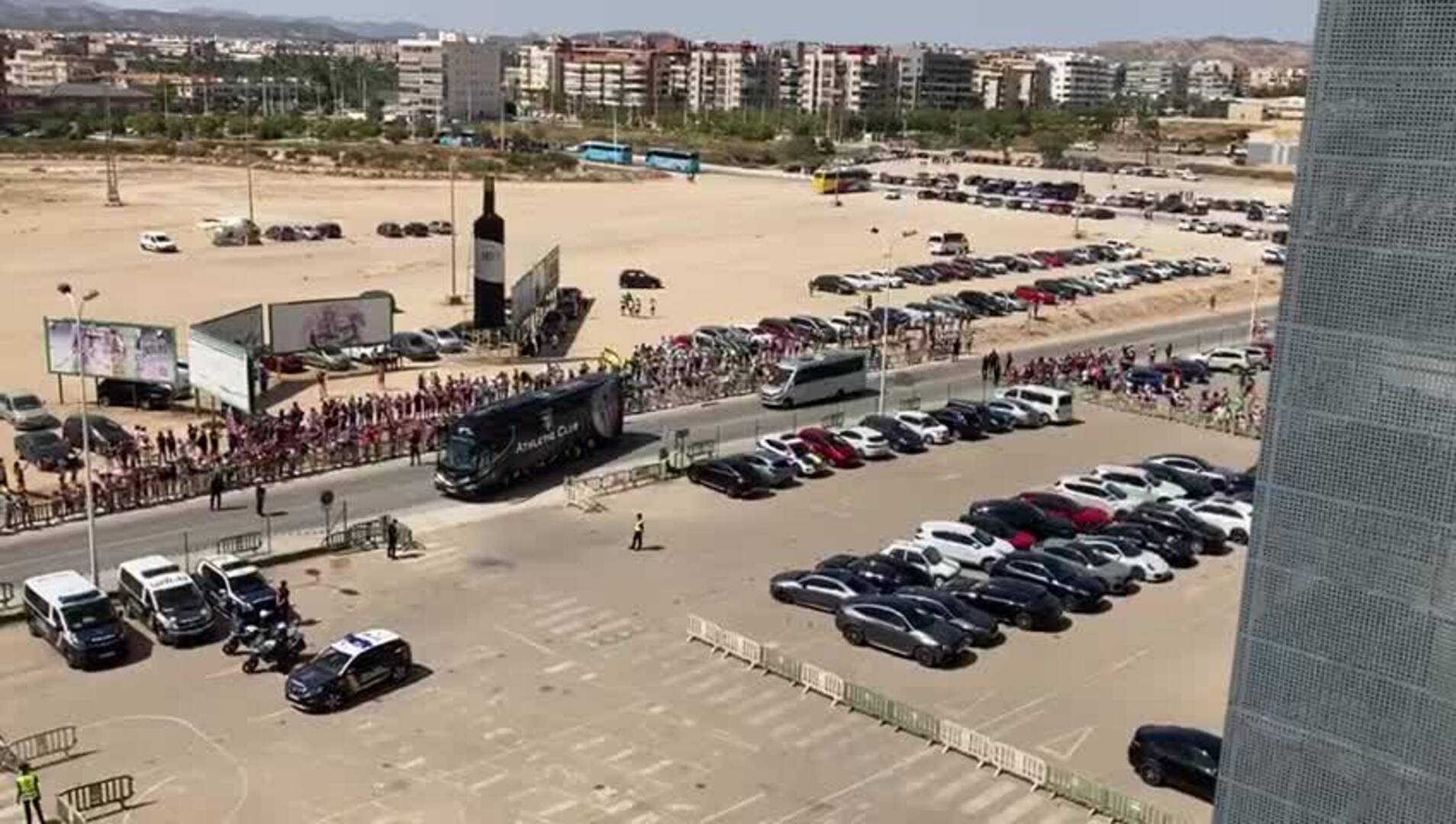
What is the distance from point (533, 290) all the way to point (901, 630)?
1367 inches

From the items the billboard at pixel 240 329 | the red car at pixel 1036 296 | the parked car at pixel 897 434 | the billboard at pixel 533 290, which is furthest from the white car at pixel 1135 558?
the red car at pixel 1036 296

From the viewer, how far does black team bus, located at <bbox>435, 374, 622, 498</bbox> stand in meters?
35.6

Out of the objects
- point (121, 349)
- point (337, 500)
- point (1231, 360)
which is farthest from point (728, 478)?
point (1231, 360)

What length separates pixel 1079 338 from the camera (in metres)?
64.4

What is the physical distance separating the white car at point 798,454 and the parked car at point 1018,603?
10.7 meters

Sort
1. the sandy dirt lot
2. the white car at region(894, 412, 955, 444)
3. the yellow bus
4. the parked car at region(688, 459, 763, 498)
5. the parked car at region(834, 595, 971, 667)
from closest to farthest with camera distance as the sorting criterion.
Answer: the parked car at region(834, 595, 971, 667), the parked car at region(688, 459, 763, 498), the white car at region(894, 412, 955, 444), the sandy dirt lot, the yellow bus

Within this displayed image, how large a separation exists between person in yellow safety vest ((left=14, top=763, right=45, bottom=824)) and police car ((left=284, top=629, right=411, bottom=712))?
457 cm

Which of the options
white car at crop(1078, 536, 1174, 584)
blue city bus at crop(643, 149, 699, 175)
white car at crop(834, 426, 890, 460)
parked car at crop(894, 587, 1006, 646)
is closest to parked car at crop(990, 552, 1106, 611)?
white car at crop(1078, 536, 1174, 584)

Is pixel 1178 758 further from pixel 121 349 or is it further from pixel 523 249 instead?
pixel 523 249

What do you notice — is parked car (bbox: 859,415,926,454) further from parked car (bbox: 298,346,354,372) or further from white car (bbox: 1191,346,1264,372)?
parked car (bbox: 298,346,354,372)

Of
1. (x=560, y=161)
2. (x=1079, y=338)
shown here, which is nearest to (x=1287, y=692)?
(x=1079, y=338)

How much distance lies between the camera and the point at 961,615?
27.3 m

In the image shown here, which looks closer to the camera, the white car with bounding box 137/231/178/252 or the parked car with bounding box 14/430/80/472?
the parked car with bounding box 14/430/80/472

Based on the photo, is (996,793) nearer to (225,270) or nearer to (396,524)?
(396,524)
